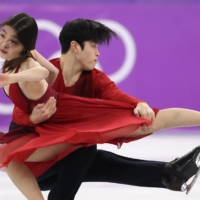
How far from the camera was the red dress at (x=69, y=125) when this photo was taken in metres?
3.07

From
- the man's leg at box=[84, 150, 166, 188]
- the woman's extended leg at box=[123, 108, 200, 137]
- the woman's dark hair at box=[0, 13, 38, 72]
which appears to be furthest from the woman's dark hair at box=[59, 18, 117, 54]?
the man's leg at box=[84, 150, 166, 188]

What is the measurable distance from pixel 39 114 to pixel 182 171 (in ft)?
2.66

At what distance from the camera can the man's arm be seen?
3131 mm

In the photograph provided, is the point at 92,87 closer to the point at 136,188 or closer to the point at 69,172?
the point at 69,172

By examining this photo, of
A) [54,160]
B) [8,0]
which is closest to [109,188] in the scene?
[54,160]

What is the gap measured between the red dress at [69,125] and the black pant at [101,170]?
0.23 ft

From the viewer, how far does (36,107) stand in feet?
10.3

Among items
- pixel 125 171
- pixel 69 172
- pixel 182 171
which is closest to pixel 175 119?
pixel 182 171

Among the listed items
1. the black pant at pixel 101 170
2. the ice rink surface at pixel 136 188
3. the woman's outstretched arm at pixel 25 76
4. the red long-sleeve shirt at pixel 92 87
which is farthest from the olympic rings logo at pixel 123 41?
the woman's outstretched arm at pixel 25 76

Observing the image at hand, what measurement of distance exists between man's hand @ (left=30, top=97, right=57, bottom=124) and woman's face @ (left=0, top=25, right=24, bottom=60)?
11.3 inches

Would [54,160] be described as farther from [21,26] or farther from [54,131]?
[21,26]

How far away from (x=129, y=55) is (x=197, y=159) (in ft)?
9.15

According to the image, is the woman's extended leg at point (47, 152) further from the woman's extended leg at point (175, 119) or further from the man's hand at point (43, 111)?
the woman's extended leg at point (175, 119)

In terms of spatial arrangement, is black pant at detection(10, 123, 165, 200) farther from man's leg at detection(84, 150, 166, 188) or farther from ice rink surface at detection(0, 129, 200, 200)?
ice rink surface at detection(0, 129, 200, 200)
